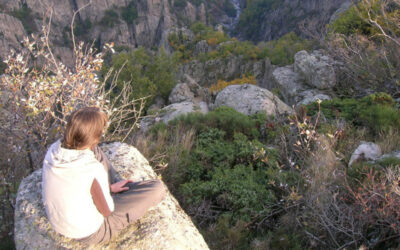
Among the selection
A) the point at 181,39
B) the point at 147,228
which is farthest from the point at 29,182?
the point at 181,39

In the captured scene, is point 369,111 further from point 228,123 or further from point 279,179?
point 279,179

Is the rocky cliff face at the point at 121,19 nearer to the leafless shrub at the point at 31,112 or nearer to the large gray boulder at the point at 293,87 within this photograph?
the large gray boulder at the point at 293,87

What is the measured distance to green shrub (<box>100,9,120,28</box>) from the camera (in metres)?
62.7

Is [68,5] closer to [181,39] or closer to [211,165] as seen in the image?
[181,39]

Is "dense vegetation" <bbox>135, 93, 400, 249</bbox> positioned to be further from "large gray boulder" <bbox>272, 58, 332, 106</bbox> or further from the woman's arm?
"large gray boulder" <bbox>272, 58, 332, 106</bbox>

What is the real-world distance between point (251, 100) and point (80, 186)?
5.91 m

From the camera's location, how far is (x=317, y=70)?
27.7ft

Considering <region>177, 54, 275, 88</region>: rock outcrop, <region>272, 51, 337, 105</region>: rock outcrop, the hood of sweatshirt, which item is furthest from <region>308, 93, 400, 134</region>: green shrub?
<region>177, 54, 275, 88</region>: rock outcrop

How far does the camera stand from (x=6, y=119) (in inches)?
138

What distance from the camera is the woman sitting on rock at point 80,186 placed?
1829mm

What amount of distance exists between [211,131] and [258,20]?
64011 millimetres

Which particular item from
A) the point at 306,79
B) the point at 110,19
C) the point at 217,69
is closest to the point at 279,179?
the point at 306,79

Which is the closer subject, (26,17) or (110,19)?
(26,17)

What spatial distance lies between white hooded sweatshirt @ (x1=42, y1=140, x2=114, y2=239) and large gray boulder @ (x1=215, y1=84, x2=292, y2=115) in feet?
17.4
